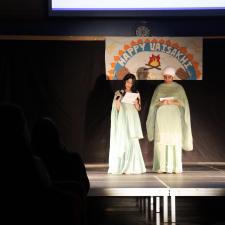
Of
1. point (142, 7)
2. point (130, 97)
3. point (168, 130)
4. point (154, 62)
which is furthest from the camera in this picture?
point (154, 62)

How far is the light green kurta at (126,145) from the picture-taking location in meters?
6.88

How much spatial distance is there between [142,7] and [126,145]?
205 centimetres

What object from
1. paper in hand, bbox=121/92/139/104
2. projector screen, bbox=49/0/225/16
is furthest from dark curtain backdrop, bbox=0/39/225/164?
paper in hand, bbox=121/92/139/104

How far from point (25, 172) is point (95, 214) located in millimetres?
2794

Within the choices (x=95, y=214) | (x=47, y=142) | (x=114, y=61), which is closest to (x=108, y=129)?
(x=114, y=61)

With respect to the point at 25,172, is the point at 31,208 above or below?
below

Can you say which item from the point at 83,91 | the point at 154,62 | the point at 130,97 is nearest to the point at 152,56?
the point at 154,62

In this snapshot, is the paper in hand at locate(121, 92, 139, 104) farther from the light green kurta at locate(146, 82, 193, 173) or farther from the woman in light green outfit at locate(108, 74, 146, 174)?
the light green kurta at locate(146, 82, 193, 173)

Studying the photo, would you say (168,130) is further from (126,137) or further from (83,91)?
(83,91)

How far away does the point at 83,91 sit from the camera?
8.59 m

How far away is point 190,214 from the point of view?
195 inches

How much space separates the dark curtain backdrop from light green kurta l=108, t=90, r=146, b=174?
63.3 inches

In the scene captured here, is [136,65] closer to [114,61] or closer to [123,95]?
[114,61]

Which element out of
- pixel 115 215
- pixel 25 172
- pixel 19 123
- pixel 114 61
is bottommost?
pixel 115 215
